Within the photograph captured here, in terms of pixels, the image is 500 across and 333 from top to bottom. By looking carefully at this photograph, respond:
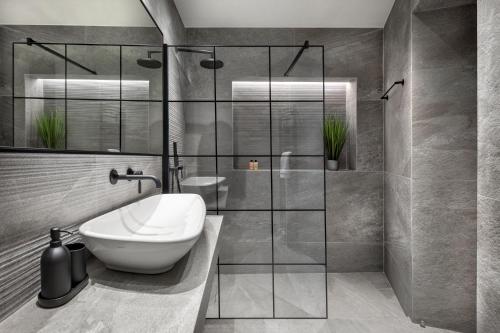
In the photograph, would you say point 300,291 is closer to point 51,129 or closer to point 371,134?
point 371,134

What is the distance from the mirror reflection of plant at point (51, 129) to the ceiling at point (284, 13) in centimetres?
184

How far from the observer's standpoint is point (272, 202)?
1974 mm

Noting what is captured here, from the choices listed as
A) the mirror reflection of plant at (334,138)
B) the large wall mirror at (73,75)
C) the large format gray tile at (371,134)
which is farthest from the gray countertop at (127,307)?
the large format gray tile at (371,134)

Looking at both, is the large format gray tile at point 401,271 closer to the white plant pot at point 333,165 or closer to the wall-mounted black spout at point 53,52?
the white plant pot at point 333,165

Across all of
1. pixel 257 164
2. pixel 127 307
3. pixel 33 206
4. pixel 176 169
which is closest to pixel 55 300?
pixel 127 307

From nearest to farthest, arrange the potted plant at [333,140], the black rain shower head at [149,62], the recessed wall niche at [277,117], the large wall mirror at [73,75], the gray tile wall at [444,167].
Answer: the large wall mirror at [73,75] < the black rain shower head at [149,62] < the gray tile wall at [444,167] < the recessed wall niche at [277,117] < the potted plant at [333,140]

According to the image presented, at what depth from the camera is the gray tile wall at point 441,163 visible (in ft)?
5.78

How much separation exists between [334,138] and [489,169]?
1515 mm

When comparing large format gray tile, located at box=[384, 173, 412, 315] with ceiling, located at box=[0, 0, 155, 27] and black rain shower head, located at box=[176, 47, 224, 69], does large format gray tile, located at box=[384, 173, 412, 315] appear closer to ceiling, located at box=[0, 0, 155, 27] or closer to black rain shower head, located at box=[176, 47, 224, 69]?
black rain shower head, located at box=[176, 47, 224, 69]

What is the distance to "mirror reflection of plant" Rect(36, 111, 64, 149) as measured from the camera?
78cm

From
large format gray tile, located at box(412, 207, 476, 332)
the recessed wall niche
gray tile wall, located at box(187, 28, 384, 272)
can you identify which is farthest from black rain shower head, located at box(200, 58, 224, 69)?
large format gray tile, located at box(412, 207, 476, 332)

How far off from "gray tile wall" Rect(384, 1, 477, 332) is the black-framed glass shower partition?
69cm

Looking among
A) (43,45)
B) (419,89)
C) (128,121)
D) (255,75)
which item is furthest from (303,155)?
(43,45)

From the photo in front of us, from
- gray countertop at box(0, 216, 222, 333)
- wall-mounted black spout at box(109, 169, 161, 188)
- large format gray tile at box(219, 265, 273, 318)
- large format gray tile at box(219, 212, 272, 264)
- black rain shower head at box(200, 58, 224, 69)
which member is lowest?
large format gray tile at box(219, 265, 273, 318)
